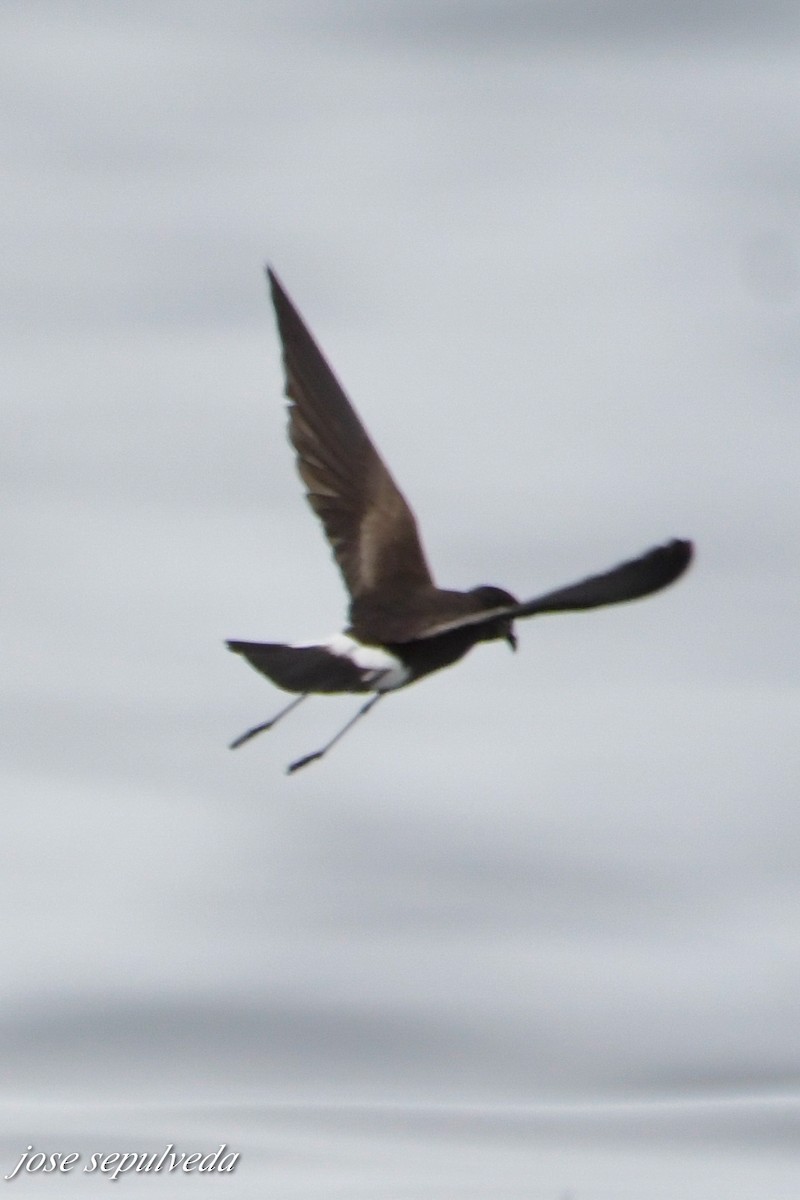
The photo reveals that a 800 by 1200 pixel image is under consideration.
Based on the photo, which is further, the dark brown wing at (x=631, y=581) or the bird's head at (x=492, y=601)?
the bird's head at (x=492, y=601)

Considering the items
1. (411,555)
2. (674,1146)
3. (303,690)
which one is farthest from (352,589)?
(674,1146)

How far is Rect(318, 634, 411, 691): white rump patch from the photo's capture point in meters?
7.95

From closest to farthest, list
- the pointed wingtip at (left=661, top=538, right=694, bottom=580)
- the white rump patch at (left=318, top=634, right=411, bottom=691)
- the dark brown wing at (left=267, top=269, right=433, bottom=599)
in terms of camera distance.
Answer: the pointed wingtip at (left=661, top=538, right=694, bottom=580)
the white rump patch at (left=318, top=634, right=411, bottom=691)
the dark brown wing at (left=267, top=269, right=433, bottom=599)

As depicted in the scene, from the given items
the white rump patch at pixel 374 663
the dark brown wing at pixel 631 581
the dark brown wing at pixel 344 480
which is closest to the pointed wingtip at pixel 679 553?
→ the dark brown wing at pixel 631 581

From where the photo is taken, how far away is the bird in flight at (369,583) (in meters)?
7.01

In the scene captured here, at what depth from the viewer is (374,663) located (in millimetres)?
8031

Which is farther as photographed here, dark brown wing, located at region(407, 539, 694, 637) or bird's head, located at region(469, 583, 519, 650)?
bird's head, located at region(469, 583, 519, 650)

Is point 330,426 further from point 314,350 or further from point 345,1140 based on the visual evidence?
point 345,1140

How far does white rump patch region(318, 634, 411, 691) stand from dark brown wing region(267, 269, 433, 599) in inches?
27.2

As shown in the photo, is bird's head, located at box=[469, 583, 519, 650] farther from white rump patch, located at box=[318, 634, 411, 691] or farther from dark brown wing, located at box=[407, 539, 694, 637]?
dark brown wing, located at box=[407, 539, 694, 637]

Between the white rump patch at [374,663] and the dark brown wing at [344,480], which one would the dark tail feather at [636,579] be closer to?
the white rump patch at [374,663]

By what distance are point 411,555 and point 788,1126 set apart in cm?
329

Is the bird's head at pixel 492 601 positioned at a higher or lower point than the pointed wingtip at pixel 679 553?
lower

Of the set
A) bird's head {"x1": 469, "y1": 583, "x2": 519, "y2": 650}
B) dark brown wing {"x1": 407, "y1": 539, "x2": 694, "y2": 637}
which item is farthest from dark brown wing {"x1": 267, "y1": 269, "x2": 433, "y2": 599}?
dark brown wing {"x1": 407, "y1": 539, "x2": 694, "y2": 637}
